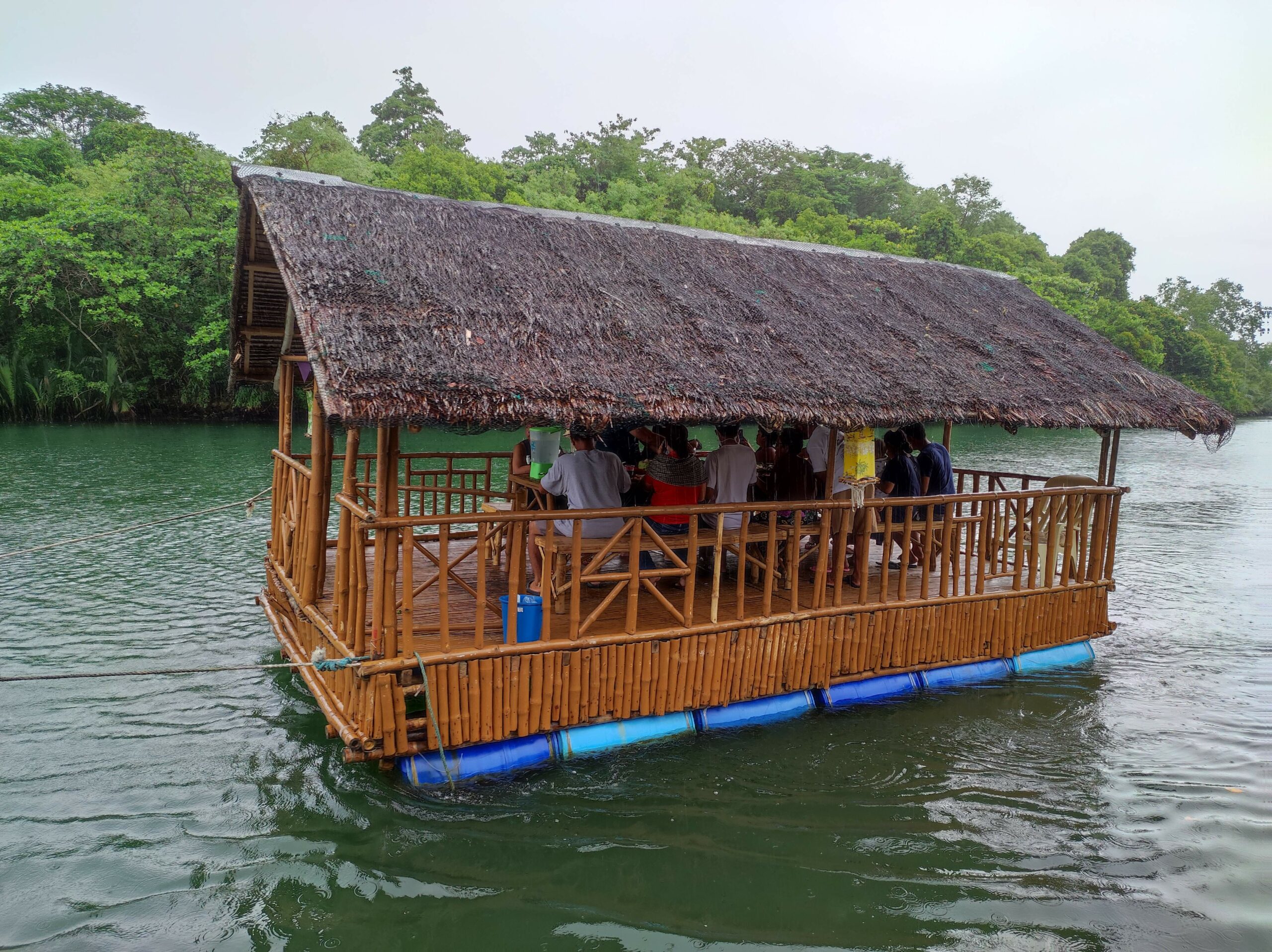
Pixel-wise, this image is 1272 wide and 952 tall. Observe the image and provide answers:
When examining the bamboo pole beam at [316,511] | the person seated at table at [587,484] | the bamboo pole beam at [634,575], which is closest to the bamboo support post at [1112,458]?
the person seated at table at [587,484]

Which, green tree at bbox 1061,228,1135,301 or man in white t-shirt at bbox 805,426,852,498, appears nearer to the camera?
man in white t-shirt at bbox 805,426,852,498

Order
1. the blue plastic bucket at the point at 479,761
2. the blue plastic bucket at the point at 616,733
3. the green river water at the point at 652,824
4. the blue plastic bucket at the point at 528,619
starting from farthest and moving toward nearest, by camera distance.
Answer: the blue plastic bucket at the point at 616,733 < the blue plastic bucket at the point at 528,619 < the blue plastic bucket at the point at 479,761 < the green river water at the point at 652,824

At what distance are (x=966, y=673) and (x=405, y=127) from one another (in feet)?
159

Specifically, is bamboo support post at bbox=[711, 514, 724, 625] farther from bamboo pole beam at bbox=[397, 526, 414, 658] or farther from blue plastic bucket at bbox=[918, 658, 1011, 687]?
blue plastic bucket at bbox=[918, 658, 1011, 687]

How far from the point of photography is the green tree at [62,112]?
4109cm

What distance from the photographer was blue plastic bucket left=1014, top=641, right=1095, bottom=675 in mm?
7680

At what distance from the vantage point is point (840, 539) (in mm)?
6578

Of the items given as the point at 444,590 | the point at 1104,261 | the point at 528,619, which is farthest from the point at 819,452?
the point at 1104,261

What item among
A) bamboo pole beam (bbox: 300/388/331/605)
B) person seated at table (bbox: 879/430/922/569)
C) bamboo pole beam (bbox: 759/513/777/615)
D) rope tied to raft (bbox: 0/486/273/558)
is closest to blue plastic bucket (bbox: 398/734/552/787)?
bamboo pole beam (bbox: 300/388/331/605)

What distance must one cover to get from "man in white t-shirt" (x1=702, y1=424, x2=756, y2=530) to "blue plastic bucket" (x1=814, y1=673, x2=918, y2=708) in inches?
63.4

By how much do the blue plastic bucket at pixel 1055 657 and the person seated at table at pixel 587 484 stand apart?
418 cm

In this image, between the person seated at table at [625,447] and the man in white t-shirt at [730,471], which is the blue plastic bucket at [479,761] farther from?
the person seated at table at [625,447]

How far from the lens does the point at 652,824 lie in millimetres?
5227

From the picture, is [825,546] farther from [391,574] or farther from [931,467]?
[391,574]
